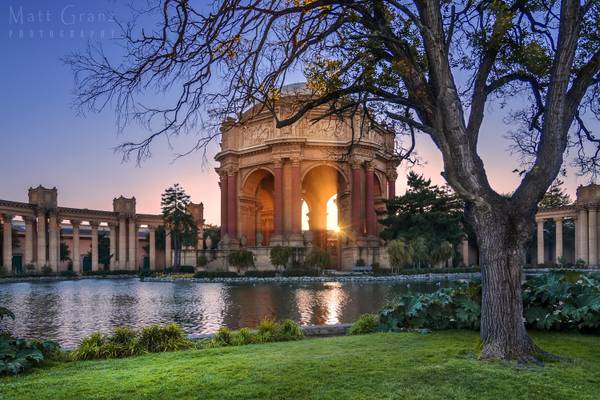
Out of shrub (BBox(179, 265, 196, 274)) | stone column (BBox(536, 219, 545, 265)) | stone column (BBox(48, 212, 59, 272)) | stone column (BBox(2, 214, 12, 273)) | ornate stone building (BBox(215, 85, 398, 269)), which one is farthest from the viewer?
stone column (BBox(536, 219, 545, 265))

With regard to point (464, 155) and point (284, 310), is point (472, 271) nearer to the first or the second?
point (284, 310)

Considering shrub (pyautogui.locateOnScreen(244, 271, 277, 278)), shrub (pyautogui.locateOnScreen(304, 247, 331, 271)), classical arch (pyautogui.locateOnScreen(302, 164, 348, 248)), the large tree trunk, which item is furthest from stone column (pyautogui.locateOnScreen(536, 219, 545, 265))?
the large tree trunk

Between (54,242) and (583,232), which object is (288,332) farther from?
(54,242)

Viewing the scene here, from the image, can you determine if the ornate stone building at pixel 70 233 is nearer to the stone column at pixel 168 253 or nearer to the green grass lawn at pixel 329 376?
the stone column at pixel 168 253

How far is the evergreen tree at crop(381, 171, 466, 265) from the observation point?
46.9 metres

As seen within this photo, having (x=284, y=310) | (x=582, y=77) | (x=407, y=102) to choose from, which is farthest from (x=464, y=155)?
(x=284, y=310)

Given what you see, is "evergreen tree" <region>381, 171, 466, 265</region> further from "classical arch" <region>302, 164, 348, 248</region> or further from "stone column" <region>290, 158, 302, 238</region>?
"classical arch" <region>302, 164, 348, 248</region>

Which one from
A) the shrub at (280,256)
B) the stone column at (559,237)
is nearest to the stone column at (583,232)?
the stone column at (559,237)

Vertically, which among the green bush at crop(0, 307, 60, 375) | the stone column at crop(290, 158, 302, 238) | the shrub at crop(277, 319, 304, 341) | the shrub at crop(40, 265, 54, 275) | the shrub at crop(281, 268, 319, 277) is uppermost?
the stone column at crop(290, 158, 302, 238)

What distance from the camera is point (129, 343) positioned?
8.76m

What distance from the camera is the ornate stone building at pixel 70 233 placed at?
6281cm

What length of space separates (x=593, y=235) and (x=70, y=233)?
78.5 metres

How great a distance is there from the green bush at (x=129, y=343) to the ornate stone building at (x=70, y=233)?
162 ft

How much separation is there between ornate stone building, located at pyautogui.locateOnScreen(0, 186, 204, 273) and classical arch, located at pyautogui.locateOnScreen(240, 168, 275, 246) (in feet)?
27.2
